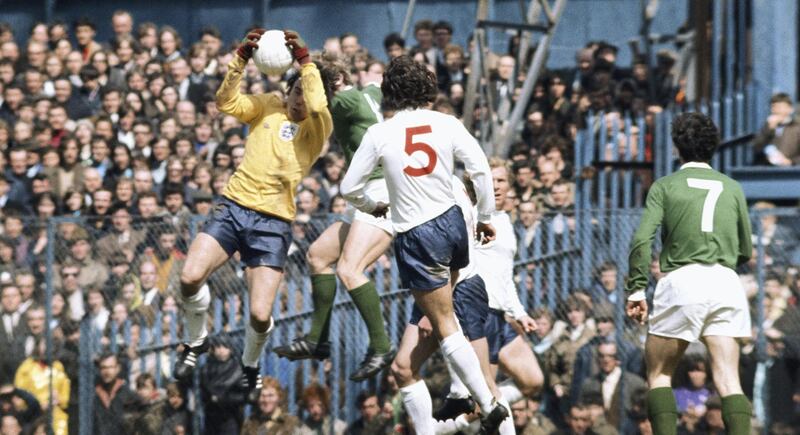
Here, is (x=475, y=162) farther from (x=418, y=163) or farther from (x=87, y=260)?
(x=87, y=260)

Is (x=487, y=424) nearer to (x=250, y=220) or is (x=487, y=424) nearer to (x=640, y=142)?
(x=250, y=220)

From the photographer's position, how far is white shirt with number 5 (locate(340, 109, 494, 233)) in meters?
9.67

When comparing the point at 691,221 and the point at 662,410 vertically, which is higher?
the point at 691,221

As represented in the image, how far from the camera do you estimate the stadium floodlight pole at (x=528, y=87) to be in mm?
16750

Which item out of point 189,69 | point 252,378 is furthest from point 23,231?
point 189,69

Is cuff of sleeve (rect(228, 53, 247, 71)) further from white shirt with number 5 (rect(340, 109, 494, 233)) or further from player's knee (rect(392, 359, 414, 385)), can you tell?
player's knee (rect(392, 359, 414, 385))

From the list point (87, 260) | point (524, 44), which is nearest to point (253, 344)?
point (87, 260)

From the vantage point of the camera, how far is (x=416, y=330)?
1088cm

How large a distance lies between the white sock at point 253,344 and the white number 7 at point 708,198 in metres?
3.13

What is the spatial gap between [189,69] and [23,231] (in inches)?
170

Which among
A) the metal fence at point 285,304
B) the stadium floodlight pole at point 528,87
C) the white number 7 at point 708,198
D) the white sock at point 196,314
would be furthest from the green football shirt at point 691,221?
the stadium floodlight pole at point 528,87

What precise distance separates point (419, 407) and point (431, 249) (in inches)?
51.6

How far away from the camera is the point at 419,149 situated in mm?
9664

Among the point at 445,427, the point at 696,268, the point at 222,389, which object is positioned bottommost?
the point at 222,389
